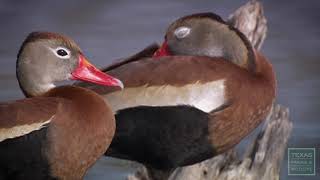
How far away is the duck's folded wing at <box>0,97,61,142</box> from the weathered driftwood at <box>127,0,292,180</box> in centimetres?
44

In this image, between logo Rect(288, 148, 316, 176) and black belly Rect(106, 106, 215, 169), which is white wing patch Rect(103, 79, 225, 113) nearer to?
black belly Rect(106, 106, 215, 169)

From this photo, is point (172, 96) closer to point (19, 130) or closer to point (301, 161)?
point (19, 130)

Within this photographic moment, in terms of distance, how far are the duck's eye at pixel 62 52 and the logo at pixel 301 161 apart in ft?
2.39

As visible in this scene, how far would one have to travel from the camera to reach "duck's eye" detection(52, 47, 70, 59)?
1587 millimetres

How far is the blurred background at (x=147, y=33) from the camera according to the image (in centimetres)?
192

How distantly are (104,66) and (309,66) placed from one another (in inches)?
23.1

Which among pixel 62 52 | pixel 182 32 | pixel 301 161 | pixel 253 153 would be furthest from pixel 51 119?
pixel 301 161

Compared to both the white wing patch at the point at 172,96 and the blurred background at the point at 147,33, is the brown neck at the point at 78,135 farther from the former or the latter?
the blurred background at the point at 147,33

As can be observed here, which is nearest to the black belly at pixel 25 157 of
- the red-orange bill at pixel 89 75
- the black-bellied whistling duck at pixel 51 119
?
the black-bellied whistling duck at pixel 51 119

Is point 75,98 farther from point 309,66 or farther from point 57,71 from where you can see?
point 309,66

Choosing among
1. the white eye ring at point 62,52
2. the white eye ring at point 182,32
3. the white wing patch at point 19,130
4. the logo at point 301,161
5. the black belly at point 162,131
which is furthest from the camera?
the logo at point 301,161

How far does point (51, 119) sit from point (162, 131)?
0.30m

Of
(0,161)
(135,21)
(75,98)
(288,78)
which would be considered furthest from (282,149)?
(0,161)

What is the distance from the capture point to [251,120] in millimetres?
1793
